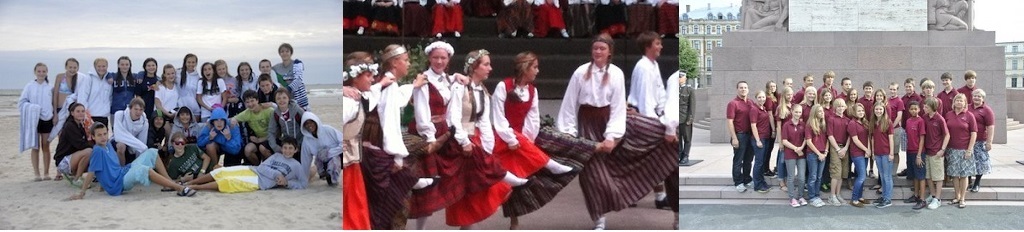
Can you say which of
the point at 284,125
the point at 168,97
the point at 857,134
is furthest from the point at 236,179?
the point at 857,134

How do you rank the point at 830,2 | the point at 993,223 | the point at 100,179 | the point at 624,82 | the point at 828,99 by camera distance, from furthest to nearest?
the point at 830,2 < the point at 100,179 < the point at 828,99 < the point at 993,223 < the point at 624,82

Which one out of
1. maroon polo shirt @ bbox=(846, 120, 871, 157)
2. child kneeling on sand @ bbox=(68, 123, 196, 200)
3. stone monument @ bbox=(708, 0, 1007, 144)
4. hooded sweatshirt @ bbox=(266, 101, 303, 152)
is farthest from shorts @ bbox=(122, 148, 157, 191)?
stone monument @ bbox=(708, 0, 1007, 144)

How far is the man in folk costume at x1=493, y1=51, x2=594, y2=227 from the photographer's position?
17.1ft

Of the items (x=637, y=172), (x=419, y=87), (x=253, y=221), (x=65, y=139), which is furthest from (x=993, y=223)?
(x=65, y=139)

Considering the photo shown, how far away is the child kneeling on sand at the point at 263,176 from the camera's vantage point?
328 inches

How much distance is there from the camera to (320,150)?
8.41 meters

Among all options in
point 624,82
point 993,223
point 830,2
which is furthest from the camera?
point 830,2

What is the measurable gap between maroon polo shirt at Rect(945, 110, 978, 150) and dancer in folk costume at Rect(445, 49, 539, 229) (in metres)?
3.37

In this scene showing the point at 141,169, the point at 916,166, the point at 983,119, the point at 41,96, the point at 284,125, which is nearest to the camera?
the point at 916,166

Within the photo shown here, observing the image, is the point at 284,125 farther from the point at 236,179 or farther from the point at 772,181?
the point at 772,181

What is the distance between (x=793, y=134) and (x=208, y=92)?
15.1ft

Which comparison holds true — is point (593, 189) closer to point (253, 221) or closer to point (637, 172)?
point (637, 172)

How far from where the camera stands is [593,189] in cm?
533

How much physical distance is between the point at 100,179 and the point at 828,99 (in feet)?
17.4
